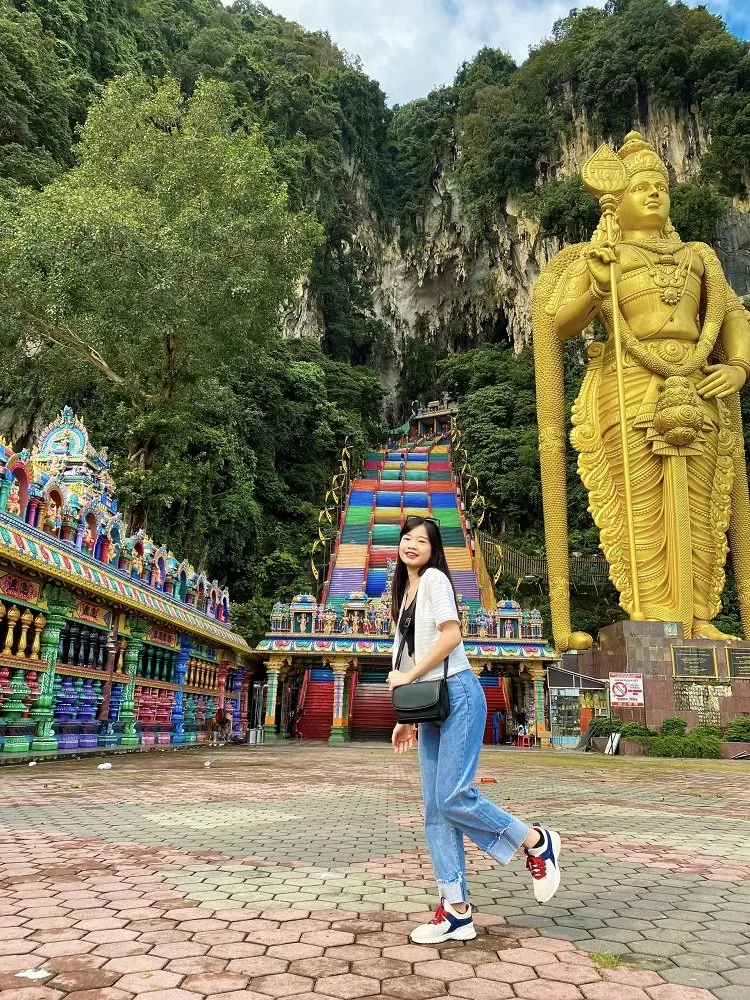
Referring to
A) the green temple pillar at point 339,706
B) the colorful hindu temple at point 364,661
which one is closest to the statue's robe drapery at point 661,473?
the colorful hindu temple at point 364,661

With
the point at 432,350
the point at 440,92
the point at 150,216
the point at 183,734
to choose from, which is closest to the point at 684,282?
the point at 150,216

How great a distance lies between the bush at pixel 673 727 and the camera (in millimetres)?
10977

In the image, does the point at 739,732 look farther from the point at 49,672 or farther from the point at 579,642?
the point at 49,672

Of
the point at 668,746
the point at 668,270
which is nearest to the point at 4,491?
the point at 668,746

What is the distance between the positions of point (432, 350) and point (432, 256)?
6261 millimetres

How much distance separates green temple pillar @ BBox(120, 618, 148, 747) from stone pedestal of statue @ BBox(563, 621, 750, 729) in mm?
7725

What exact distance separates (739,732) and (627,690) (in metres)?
1.67

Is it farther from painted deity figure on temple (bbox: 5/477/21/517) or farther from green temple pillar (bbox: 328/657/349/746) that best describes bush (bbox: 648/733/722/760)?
painted deity figure on temple (bbox: 5/477/21/517)

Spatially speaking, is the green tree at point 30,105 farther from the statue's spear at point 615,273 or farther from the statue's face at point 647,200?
the statue's face at point 647,200

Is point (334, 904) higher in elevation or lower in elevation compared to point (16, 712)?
lower

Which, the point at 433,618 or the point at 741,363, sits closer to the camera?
the point at 433,618

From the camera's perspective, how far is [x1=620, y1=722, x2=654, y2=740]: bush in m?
11.0

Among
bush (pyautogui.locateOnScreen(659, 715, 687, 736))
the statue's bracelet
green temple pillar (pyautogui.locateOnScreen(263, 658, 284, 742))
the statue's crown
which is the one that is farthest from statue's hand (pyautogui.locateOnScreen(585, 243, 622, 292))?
green temple pillar (pyautogui.locateOnScreen(263, 658, 284, 742))

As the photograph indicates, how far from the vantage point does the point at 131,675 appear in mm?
9992
